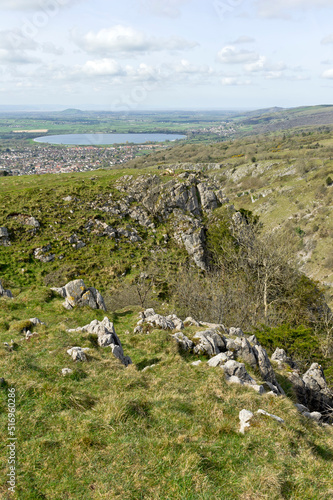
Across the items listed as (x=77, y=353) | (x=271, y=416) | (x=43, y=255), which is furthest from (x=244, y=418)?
(x=43, y=255)

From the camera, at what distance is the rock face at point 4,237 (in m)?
37.2

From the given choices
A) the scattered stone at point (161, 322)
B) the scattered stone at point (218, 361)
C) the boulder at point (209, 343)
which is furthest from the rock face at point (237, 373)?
the scattered stone at point (161, 322)

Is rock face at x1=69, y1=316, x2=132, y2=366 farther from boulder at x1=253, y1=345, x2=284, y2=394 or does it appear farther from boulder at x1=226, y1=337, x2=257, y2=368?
boulder at x1=253, y1=345, x2=284, y2=394

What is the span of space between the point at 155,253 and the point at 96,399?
33247mm

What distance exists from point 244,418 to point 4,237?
38404mm

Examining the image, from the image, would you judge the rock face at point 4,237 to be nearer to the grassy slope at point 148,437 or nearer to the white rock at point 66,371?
the grassy slope at point 148,437

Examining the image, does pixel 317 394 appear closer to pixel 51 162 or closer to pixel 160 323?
pixel 160 323

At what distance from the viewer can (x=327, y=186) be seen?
276 ft

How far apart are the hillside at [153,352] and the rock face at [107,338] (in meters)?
0.08

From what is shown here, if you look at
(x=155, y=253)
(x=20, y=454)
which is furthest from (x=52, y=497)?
(x=155, y=253)

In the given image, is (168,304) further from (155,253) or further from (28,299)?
(28,299)

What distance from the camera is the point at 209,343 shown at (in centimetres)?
1711

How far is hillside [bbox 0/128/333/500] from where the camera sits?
755 cm

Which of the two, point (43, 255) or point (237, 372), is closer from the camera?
point (237, 372)
